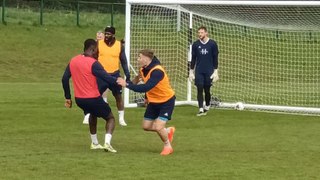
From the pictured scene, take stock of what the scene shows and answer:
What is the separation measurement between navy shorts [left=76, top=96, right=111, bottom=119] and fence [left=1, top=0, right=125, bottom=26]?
35.7m

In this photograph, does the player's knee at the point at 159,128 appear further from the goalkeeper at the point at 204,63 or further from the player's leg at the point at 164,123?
the goalkeeper at the point at 204,63

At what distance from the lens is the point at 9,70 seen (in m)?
37.3

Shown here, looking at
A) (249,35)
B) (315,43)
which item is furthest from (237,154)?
(315,43)

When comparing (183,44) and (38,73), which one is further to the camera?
(38,73)

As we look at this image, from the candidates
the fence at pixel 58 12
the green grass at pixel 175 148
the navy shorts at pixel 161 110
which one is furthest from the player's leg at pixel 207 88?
the fence at pixel 58 12

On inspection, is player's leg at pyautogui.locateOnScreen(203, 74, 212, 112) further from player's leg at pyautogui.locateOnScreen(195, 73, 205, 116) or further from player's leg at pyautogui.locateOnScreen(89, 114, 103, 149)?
player's leg at pyautogui.locateOnScreen(89, 114, 103, 149)

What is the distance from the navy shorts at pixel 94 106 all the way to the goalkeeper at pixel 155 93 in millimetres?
609

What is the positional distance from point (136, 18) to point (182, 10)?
1.30m

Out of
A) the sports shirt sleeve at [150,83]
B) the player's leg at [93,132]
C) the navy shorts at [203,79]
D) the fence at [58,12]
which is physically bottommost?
the player's leg at [93,132]

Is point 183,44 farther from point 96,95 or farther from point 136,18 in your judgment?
point 96,95

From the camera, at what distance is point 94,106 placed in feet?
39.3

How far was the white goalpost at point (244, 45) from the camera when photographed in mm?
19391

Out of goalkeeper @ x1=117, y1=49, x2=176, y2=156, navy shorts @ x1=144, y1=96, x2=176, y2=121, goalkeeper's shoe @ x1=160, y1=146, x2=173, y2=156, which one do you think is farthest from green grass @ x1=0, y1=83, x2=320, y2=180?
navy shorts @ x1=144, y1=96, x2=176, y2=121

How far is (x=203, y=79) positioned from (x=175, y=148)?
5843 millimetres
